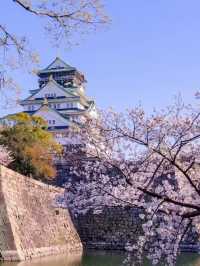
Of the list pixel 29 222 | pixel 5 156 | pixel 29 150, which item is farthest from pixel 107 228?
pixel 29 222

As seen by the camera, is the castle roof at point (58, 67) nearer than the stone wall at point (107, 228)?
No

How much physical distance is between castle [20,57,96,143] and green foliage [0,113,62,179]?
11.1m

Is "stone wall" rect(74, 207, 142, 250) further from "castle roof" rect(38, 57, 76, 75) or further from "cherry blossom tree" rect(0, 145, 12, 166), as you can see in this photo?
"castle roof" rect(38, 57, 76, 75)

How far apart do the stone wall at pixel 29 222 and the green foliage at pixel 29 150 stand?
98.0 inches

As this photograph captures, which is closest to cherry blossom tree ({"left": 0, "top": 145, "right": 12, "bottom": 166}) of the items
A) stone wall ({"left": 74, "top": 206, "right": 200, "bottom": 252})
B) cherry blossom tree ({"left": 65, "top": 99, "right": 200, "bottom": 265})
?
stone wall ({"left": 74, "top": 206, "right": 200, "bottom": 252})

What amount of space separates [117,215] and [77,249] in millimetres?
2878

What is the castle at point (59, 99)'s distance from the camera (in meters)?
32.2

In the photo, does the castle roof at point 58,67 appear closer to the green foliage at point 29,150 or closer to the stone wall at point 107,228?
the green foliage at point 29,150

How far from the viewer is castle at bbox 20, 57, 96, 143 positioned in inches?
1267

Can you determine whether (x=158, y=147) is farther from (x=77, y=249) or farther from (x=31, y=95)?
(x=31, y=95)

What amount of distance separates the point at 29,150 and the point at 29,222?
5.47 meters

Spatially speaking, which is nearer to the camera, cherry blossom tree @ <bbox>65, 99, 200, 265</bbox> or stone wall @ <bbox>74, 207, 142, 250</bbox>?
cherry blossom tree @ <bbox>65, 99, 200, 265</bbox>

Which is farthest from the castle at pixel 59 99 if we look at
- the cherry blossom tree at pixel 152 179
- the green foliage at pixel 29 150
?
the cherry blossom tree at pixel 152 179

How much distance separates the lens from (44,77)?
3909cm
